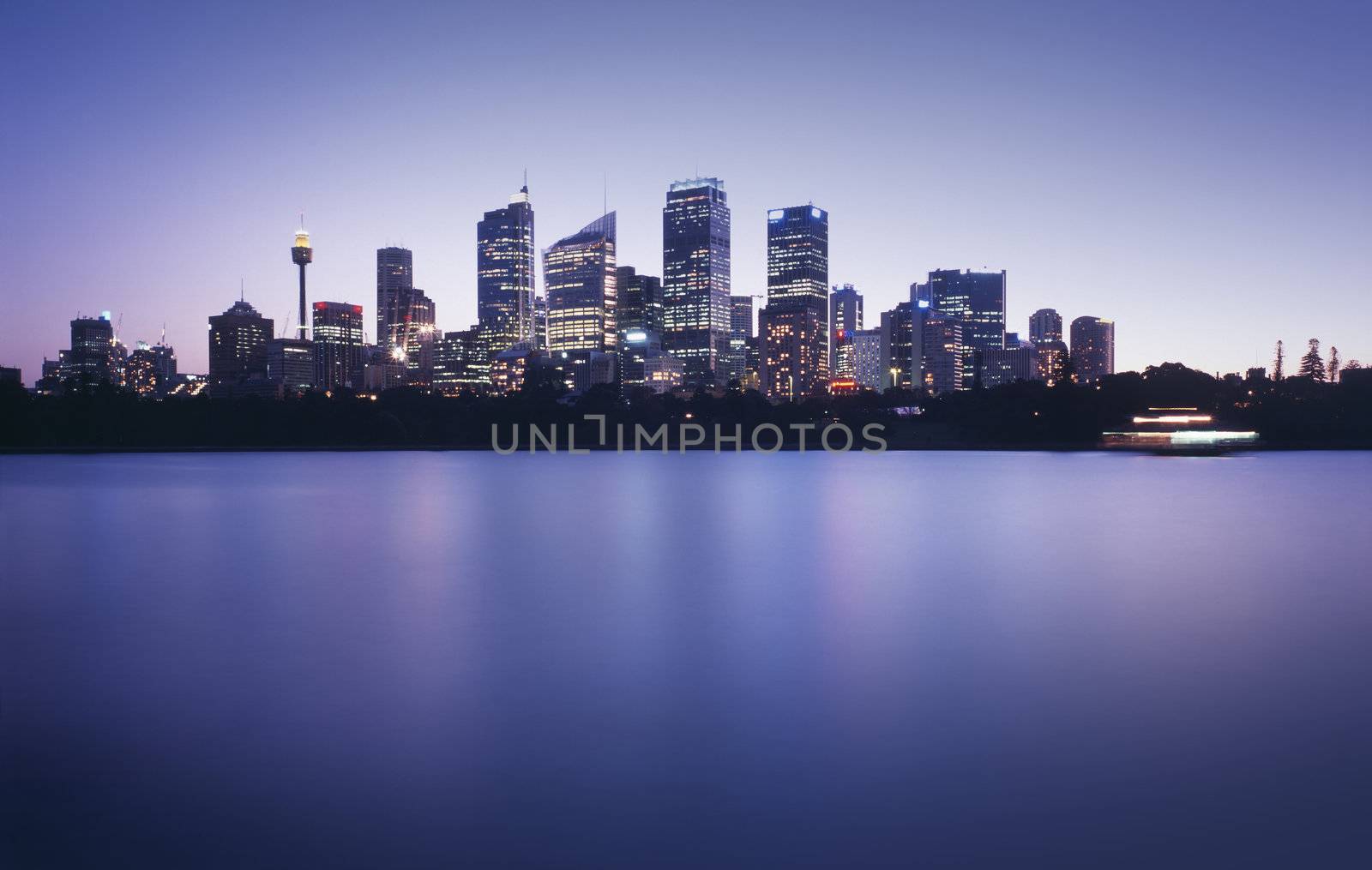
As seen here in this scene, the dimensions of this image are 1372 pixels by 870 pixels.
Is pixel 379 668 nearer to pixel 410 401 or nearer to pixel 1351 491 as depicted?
pixel 1351 491

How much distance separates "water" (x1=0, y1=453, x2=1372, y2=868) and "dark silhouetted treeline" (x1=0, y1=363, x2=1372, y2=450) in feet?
295

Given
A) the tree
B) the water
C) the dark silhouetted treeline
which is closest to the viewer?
the water

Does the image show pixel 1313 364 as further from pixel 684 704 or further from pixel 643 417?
pixel 684 704

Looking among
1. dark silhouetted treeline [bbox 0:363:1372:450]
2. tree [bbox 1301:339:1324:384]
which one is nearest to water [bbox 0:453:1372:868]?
dark silhouetted treeline [bbox 0:363:1372:450]

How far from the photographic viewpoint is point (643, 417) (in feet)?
416

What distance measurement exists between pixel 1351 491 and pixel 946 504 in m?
24.0

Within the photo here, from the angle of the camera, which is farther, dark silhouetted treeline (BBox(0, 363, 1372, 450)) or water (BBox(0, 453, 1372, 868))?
dark silhouetted treeline (BBox(0, 363, 1372, 450))

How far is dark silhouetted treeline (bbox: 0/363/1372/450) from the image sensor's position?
105250mm

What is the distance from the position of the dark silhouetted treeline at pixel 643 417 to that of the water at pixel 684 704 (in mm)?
89853

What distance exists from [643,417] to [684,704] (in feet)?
384

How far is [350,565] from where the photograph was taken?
21.7 meters

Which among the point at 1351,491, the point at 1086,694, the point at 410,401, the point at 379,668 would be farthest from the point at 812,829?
the point at 410,401

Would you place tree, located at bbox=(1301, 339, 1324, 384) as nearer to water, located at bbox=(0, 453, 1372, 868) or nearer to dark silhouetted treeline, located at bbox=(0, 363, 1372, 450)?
dark silhouetted treeline, located at bbox=(0, 363, 1372, 450)

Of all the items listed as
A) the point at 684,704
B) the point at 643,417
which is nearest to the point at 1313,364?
the point at 643,417
